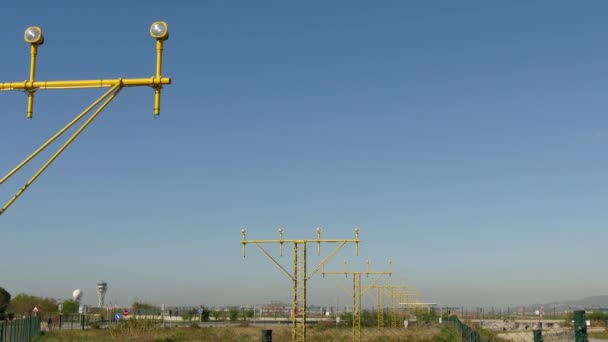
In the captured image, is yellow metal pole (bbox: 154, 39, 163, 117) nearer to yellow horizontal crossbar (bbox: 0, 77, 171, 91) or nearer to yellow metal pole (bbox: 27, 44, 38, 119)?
yellow horizontal crossbar (bbox: 0, 77, 171, 91)

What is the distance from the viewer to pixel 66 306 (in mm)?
135000

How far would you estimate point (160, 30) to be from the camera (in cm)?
1290

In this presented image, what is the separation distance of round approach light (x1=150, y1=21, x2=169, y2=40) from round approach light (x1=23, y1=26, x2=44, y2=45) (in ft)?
7.44

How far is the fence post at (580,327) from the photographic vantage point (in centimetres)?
1588

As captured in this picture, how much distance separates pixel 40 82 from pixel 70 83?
2.49 feet

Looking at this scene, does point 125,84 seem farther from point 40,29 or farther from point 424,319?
point 424,319

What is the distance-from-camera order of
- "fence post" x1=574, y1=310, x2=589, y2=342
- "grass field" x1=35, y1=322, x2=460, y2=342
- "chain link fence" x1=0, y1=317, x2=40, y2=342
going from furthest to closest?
"grass field" x1=35, y1=322, x2=460, y2=342 < "chain link fence" x1=0, y1=317, x2=40, y2=342 < "fence post" x1=574, y1=310, x2=589, y2=342

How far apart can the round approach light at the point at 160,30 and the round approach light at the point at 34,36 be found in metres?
2.27

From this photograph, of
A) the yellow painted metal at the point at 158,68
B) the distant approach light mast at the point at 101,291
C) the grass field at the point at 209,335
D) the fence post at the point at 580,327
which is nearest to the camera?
the yellow painted metal at the point at 158,68

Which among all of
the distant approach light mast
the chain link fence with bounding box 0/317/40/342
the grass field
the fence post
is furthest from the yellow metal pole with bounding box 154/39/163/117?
the distant approach light mast

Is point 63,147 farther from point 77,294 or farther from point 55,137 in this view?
point 77,294

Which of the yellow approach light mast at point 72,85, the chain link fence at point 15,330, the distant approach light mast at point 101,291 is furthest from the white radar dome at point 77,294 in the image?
the yellow approach light mast at point 72,85

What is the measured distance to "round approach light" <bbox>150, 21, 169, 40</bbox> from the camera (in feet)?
42.2

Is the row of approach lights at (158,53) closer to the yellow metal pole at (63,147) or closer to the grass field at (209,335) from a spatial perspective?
the yellow metal pole at (63,147)
